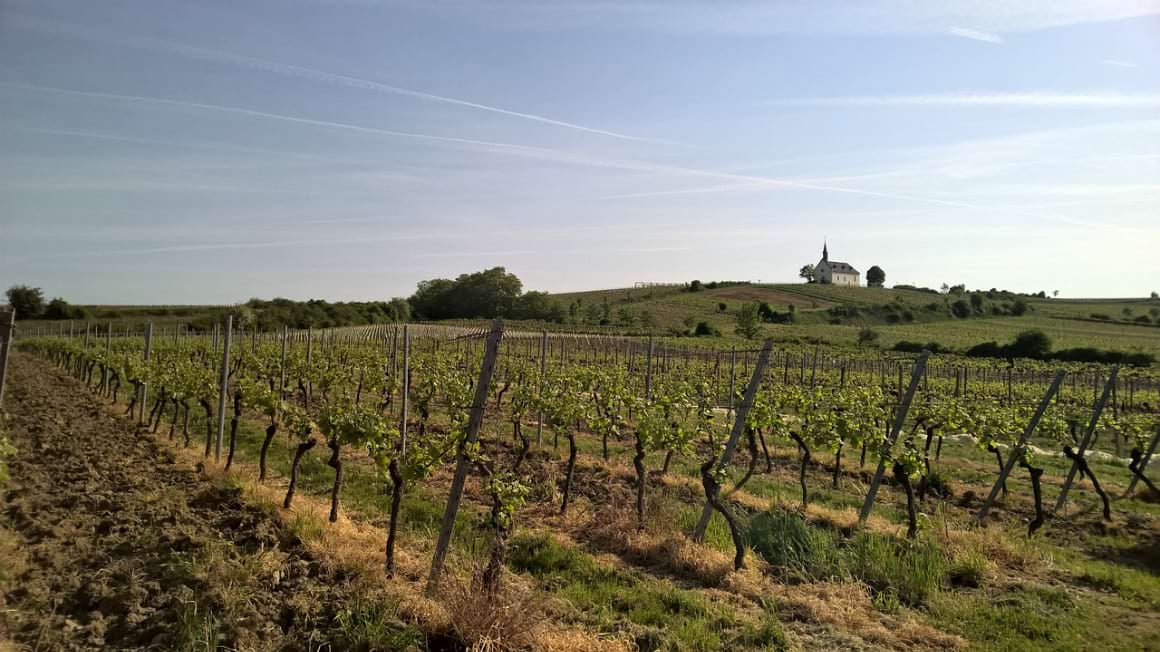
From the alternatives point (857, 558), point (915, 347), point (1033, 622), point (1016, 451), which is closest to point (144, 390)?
point (857, 558)

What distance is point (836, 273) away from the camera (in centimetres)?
12575

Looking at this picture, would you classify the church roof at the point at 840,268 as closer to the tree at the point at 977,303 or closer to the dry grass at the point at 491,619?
the tree at the point at 977,303

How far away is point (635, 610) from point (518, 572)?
1.29 m

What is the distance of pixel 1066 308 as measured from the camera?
255ft

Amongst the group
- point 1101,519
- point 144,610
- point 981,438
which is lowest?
point 1101,519

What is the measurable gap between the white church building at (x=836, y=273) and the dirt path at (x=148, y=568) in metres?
127

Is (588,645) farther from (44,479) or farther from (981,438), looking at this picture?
(44,479)

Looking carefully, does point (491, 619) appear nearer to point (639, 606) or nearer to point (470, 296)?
point (639, 606)

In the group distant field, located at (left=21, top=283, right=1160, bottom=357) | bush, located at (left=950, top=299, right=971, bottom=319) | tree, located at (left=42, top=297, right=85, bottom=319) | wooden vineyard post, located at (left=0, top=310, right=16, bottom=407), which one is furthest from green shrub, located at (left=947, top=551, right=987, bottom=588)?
bush, located at (left=950, top=299, right=971, bottom=319)

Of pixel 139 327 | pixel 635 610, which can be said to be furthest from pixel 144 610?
pixel 139 327

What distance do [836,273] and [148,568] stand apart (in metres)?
133

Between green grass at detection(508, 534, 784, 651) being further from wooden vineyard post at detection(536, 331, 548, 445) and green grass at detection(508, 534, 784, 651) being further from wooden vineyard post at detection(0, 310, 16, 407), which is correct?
wooden vineyard post at detection(0, 310, 16, 407)

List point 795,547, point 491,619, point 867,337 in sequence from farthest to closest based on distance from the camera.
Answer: point 867,337, point 795,547, point 491,619

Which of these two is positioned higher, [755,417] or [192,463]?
[755,417]
